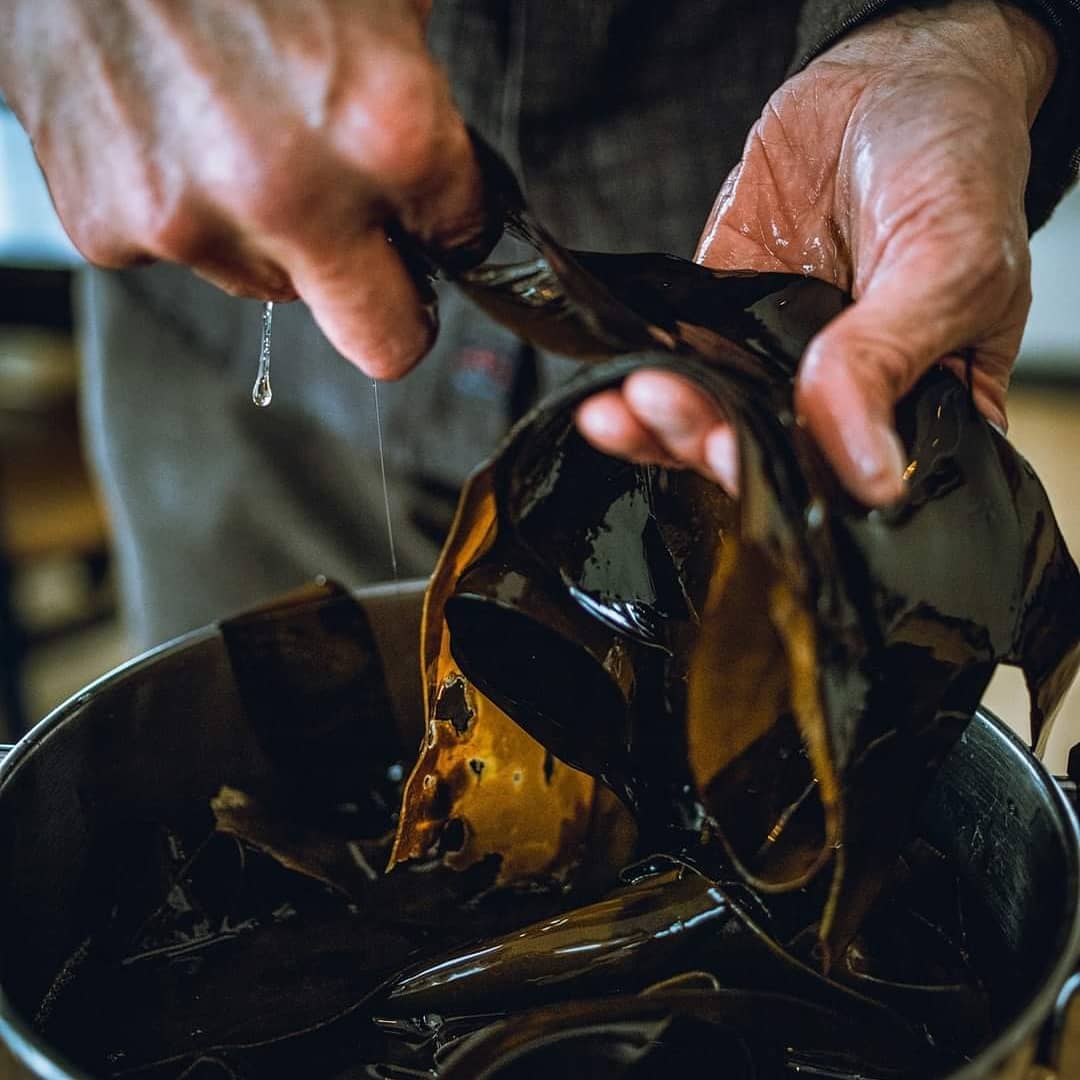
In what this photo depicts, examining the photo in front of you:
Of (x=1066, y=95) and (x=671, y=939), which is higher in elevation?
(x=1066, y=95)

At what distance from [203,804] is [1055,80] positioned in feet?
2.40

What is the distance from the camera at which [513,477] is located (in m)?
0.54

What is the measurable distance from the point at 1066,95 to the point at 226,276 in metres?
0.59

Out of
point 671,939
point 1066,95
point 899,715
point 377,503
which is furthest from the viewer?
point 377,503

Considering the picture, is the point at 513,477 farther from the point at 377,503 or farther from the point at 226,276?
the point at 377,503

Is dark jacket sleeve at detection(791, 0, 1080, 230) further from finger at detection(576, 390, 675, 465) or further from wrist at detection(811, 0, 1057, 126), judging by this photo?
finger at detection(576, 390, 675, 465)

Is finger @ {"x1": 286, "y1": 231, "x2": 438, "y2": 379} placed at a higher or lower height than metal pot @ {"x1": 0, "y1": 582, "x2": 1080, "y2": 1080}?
higher

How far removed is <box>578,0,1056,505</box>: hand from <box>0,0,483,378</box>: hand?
125mm

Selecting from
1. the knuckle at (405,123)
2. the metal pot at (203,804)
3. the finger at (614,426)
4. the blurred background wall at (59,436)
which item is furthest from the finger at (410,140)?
the blurred background wall at (59,436)

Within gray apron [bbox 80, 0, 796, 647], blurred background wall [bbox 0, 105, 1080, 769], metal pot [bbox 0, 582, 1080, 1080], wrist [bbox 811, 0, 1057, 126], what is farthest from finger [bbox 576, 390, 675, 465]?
blurred background wall [bbox 0, 105, 1080, 769]

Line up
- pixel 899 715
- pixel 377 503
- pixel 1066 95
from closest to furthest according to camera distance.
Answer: pixel 899 715 < pixel 1066 95 < pixel 377 503

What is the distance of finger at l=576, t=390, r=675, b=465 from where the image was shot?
48 centimetres

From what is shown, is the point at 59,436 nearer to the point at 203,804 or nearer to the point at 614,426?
the point at 203,804

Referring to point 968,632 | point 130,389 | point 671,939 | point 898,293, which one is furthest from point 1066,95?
point 130,389
